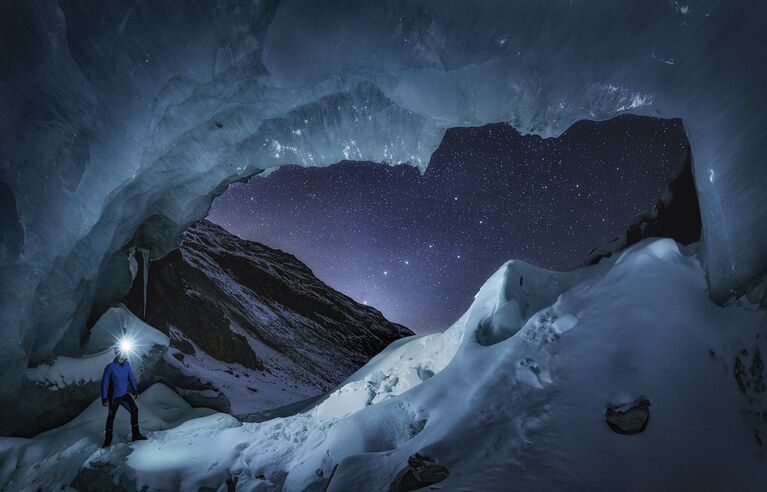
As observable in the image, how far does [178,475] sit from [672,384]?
5415 mm

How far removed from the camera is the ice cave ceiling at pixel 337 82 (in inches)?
154

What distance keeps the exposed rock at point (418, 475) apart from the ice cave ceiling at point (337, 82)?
3468 mm

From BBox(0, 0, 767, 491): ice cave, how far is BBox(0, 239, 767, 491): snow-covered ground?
0.02 meters

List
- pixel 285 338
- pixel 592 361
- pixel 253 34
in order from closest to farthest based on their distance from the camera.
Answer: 1. pixel 592 361
2. pixel 253 34
3. pixel 285 338

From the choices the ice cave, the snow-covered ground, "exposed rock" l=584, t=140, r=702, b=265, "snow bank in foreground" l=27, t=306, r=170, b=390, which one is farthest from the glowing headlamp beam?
"exposed rock" l=584, t=140, r=702, b=265

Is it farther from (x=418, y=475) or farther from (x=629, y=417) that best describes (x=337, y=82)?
(x=629, y=417)

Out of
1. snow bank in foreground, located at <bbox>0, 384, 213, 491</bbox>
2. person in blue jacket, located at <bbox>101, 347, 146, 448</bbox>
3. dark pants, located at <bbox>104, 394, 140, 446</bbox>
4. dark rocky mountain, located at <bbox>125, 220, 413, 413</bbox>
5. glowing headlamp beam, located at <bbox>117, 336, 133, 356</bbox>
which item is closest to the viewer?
snow bank in foreground, located at <bbox>0, 384, 213, 491</bbox>

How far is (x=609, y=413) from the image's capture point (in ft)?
11.1

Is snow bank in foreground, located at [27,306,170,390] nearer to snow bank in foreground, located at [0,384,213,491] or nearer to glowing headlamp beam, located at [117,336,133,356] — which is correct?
glowing headlamp beam, located at [117,336,133,356]

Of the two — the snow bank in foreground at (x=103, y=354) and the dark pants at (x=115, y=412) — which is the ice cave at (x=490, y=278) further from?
the dark pants at (x=115, y=412)

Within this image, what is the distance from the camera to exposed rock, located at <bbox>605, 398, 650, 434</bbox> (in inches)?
128

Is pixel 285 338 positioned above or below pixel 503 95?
above

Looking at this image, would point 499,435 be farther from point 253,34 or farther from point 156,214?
point 156,214

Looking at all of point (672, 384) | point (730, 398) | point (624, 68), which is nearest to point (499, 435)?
point (672, 384)
